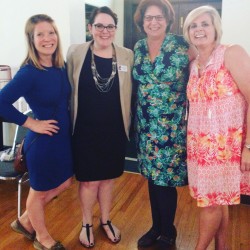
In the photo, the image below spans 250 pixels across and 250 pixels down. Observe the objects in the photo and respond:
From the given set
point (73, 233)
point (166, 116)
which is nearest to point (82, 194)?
point (73, 233)

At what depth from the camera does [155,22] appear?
1.79 m

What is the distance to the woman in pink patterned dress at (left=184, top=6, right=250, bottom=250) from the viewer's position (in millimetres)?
1520

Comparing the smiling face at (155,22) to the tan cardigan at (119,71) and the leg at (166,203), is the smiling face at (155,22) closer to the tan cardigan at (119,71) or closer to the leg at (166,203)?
the tan cardigan at (119,71)

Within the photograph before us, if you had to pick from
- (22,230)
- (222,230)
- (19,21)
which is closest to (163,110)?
(222,230)

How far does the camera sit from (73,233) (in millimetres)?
2268

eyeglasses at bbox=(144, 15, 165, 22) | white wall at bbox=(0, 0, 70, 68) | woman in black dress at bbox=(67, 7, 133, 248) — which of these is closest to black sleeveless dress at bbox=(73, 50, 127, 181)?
woman in black dress at bbox=(67, 7, 133, 248)

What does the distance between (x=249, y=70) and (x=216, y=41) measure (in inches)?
9.4

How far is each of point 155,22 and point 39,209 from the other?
133 cm

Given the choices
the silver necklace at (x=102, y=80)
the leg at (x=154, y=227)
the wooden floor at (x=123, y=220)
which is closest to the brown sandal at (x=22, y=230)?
the wooden floor at (x=123, y=220)

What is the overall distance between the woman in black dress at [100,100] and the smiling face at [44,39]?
18cm

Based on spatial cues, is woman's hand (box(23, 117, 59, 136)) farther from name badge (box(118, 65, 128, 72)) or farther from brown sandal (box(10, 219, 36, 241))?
brown sandal (box(10, 219, 36, 241))

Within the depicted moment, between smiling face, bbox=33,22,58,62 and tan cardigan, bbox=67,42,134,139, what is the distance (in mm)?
166

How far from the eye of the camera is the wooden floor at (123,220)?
2.14 metres

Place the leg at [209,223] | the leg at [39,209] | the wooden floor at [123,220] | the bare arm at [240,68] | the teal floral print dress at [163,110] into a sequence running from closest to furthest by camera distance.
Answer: the bare arm at [240,68] → the leg at [209,223] → the teal floral print dress at [163,110] → the leg at [39,209] → the wooden floor at [123,220]
